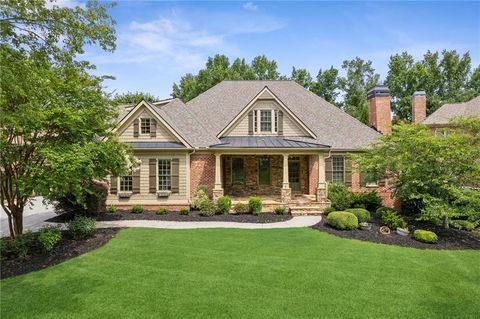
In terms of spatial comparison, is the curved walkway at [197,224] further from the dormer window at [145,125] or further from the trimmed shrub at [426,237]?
the dormer window at [145,125]

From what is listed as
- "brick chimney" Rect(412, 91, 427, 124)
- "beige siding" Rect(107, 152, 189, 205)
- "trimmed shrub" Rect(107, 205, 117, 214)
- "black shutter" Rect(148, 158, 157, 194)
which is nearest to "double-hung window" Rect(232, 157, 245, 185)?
"beige siding" Rect(107, 152, 189, 205)

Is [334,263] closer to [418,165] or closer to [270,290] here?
[270,290]

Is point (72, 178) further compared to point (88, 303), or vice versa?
point (72, 178)

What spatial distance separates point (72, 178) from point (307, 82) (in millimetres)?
39108

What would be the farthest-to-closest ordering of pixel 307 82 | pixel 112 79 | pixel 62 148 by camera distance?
pixel 307 82 → pixel 112 79 → pixel 62 148

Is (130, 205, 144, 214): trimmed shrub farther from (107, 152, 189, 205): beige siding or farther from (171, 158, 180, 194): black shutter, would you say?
(171, 158, 180, 194): black shutter

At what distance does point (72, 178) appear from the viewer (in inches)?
360

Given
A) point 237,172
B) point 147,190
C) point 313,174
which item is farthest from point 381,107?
point 147,190

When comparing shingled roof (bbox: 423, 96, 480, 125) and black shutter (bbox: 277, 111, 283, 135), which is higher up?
shingled roof (bbox: 423, 96, 480, 125)

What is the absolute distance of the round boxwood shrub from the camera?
502 inches

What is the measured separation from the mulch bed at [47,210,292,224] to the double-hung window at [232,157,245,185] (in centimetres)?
477

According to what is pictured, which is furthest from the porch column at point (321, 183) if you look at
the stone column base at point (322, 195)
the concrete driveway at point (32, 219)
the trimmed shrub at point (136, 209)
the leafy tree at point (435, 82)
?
the leafy tree at point (435, 82)

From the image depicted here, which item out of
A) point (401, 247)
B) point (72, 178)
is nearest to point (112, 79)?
point (72, 178)

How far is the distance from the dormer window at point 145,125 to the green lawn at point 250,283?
780cm
